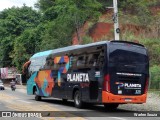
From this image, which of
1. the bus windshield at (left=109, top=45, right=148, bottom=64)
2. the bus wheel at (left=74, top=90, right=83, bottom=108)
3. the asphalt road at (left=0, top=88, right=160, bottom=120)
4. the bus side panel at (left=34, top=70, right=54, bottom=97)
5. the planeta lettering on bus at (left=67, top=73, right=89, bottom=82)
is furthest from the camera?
the bus side panel at (left=34, top=70, right=54, bottom=97)

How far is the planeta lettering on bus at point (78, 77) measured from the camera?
20297 millimetres

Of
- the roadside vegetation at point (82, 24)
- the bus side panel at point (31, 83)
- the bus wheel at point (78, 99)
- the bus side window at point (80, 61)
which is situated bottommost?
the bus wheel at point (78, 99)

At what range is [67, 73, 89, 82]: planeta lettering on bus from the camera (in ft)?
66.6

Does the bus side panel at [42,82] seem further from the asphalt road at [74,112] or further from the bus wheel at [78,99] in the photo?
the bus wheel at [78,99]

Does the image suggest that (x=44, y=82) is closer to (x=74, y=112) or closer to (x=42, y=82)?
(x=42, y=82)

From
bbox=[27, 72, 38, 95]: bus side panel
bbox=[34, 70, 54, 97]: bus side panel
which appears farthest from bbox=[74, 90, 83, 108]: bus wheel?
bbox=[27, 72, 38, 95]: bus side panel

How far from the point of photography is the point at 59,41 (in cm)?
4734

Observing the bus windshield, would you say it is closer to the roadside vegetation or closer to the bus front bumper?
the bus front bumper

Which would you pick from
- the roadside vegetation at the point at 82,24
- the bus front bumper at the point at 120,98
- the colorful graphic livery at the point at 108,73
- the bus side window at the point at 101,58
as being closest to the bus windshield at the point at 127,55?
the colorful graphic livery at the point at 108,73

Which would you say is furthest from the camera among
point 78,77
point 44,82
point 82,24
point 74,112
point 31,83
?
point 82,24

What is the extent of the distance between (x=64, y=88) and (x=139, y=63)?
214 inches

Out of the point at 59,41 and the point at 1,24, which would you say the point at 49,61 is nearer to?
the point at 59,41

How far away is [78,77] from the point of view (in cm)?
2111

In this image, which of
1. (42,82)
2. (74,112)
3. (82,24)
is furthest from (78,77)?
(82,24)
